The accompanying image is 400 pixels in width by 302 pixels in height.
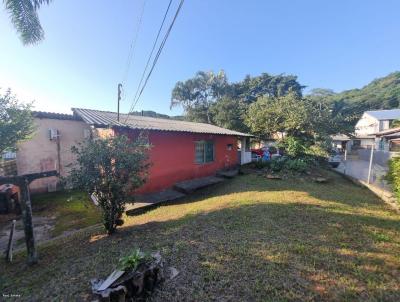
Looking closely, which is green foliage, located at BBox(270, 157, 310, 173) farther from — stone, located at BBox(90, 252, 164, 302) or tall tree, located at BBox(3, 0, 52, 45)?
tall tree, located at BBox(3, 0, 52, 45)

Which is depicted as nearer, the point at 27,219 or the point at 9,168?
the point at 27,219

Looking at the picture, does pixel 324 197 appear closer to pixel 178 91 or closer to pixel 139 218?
pixel 139 218

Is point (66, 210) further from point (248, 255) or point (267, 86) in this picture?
point (267, 86)

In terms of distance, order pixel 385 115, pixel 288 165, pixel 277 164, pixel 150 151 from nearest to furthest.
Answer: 1. pixel 150 151
2. pixel 288 165
3. pixel 277 164
4. pixel 385 115

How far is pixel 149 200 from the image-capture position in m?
8.10

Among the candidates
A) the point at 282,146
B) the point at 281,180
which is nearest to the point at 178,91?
the point at 282,146

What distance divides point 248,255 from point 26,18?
9960 millimetres

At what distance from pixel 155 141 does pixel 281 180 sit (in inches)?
288

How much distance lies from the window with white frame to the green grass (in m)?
5.75

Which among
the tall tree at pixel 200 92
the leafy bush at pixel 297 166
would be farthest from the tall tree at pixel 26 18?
the tall tree at pixel 200 92

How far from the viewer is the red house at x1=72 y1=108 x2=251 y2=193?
8.34 meters

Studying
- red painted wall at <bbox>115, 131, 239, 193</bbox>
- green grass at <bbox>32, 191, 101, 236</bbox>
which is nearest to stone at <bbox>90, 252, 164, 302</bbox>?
green grass at <bbox>32, 191, 101, 236</bbox>

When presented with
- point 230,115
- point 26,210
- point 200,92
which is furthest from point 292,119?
point 200,92

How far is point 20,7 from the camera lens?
6.79m
